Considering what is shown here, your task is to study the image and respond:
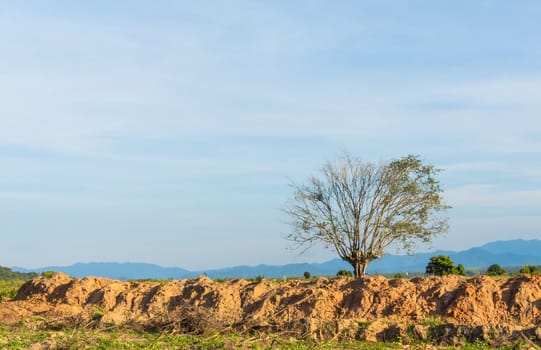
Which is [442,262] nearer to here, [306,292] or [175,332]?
[306,292]

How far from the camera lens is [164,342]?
13.4m

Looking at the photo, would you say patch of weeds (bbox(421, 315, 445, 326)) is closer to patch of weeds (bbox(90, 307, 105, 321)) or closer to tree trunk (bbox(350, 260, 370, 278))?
patch of weeds (bbox(90, 307, 105, 321))

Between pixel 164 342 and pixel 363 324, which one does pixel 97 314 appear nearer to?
pixel 164 342

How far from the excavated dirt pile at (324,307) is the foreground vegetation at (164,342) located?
1.72 ft

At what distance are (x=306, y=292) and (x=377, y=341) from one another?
3.68 meters

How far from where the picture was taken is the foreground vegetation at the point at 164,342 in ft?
41.4

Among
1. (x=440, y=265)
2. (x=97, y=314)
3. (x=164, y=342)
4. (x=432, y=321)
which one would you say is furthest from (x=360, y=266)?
(x=164, y=342)

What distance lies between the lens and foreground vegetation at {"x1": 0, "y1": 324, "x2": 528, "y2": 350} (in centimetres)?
1261

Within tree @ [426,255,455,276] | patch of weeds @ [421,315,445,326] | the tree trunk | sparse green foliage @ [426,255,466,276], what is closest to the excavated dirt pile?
patch of weeds @ [421,315,445,326]

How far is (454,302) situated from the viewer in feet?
54.5

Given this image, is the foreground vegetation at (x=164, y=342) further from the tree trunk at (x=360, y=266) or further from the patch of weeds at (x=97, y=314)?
the tree trunk at (x=360, y=266)

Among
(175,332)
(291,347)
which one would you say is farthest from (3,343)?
(291,347)

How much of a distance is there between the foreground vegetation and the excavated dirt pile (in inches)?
20.6

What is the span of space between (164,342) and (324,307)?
5.01 metres
